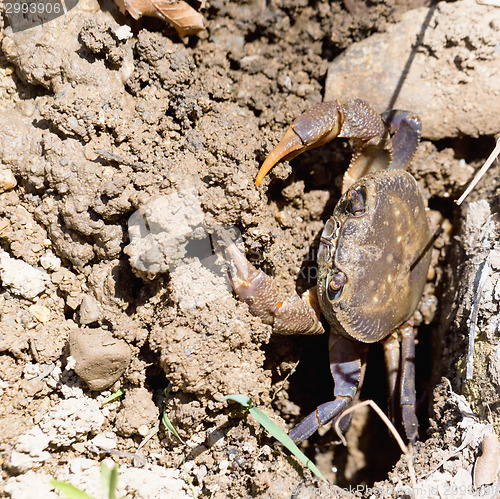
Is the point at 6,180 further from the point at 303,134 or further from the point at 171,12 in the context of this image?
the point at 303,134

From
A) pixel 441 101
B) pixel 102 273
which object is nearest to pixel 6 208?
pixel 102 273

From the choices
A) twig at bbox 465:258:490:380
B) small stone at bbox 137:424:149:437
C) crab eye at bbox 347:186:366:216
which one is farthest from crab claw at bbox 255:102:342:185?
small stone at bbox 137:424:149:437

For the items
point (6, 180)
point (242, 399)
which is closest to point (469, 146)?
point (242, 399)

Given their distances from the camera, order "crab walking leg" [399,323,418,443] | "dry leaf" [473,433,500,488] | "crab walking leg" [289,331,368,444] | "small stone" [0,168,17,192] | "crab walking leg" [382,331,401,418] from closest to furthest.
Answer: "dry leaf" [473,433,500,488] → "small stone" [0,168,17,192] → "crab walking leg" [289,331,368,444] → "crab walking leg" [399,323,418,443] → "crab walking leg" [382,331,401,418]

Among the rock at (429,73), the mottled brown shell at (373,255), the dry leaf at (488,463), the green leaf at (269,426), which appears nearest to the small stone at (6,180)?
the green leaf at (269,426)

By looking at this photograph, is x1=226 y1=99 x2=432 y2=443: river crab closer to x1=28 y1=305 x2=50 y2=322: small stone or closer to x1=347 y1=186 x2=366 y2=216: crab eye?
x1=347 y1=186 x2=366 y2=216: crab eye

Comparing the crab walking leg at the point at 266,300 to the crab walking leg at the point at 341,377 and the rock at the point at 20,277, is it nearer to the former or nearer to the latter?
the crab walking leg at the point at 341,377

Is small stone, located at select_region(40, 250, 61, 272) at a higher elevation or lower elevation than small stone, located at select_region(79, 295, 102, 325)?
higher
